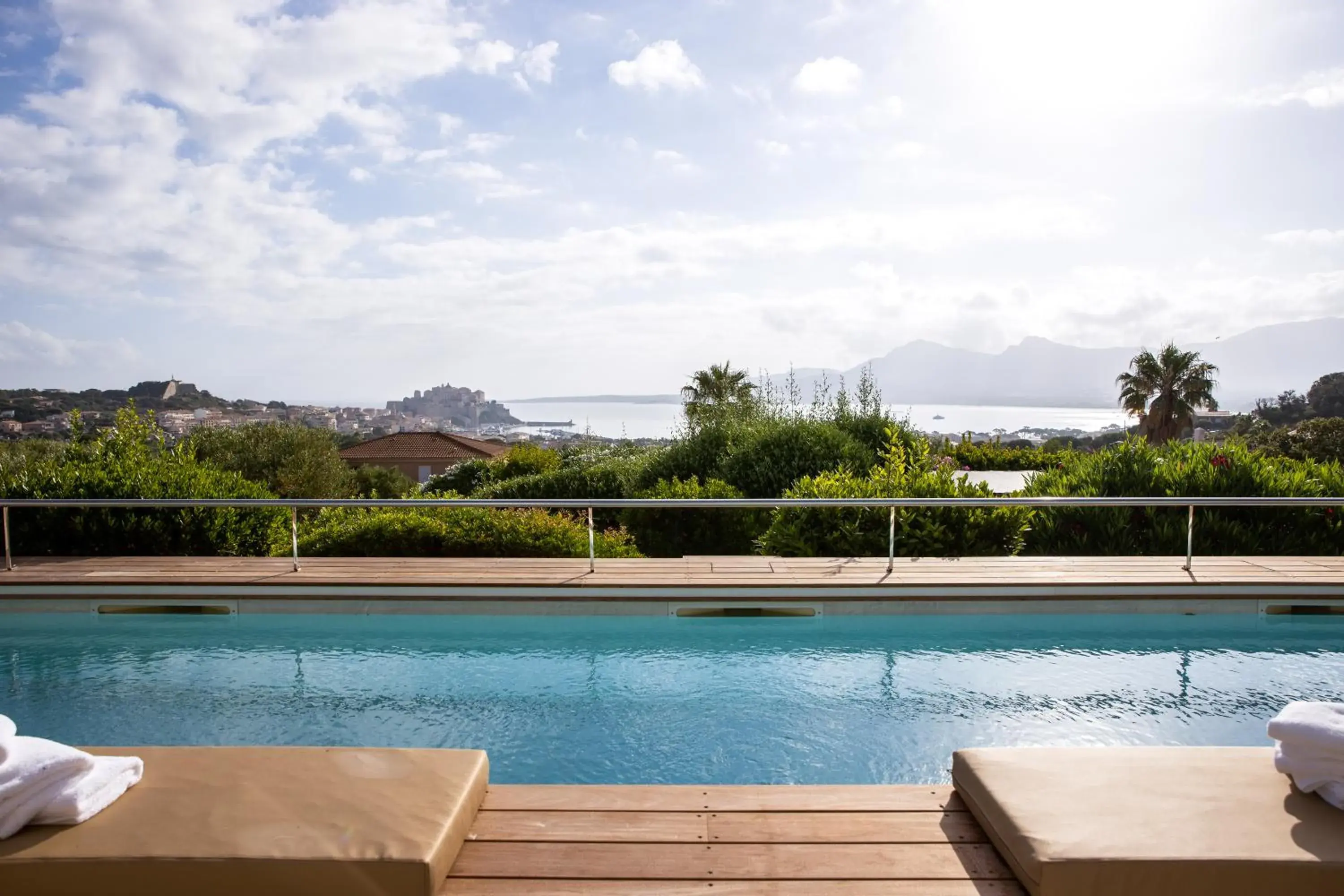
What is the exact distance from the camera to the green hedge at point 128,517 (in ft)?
23.1

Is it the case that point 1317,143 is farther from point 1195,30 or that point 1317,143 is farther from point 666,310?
point 666,310

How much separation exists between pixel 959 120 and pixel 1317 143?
423 cm

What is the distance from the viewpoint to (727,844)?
84.0 inches

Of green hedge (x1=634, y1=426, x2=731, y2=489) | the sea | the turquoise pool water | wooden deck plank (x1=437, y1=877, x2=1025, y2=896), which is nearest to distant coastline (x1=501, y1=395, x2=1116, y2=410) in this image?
the sea

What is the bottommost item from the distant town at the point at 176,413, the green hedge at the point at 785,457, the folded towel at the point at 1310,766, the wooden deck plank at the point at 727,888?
the wooden deck plank at the point at 727,888

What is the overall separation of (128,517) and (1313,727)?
7.82 meters

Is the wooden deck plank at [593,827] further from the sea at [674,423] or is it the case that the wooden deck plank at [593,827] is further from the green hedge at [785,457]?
the sea at [674,423]

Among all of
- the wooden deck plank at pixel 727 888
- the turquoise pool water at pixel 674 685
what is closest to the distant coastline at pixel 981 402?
the turquoise pool water at pixel 674 685

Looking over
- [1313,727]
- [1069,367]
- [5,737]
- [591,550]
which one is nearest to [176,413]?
[591,550]

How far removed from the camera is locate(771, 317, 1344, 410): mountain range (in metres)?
80.4

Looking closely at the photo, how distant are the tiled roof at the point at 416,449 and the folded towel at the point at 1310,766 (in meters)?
40.6

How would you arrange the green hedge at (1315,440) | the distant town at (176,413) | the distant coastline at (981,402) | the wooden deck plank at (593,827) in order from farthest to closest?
the distant coastline at (981,402)
the green hedge at (1315,440)
the distant town at (176,413)
the wooden deck plank at (593,827)

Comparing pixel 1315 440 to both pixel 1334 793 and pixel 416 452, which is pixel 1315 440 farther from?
pixel 416 452

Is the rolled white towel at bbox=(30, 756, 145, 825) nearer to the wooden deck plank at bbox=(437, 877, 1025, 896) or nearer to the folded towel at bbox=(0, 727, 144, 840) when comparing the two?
the folded towel at bbox=(0, 727, 144, 840)
